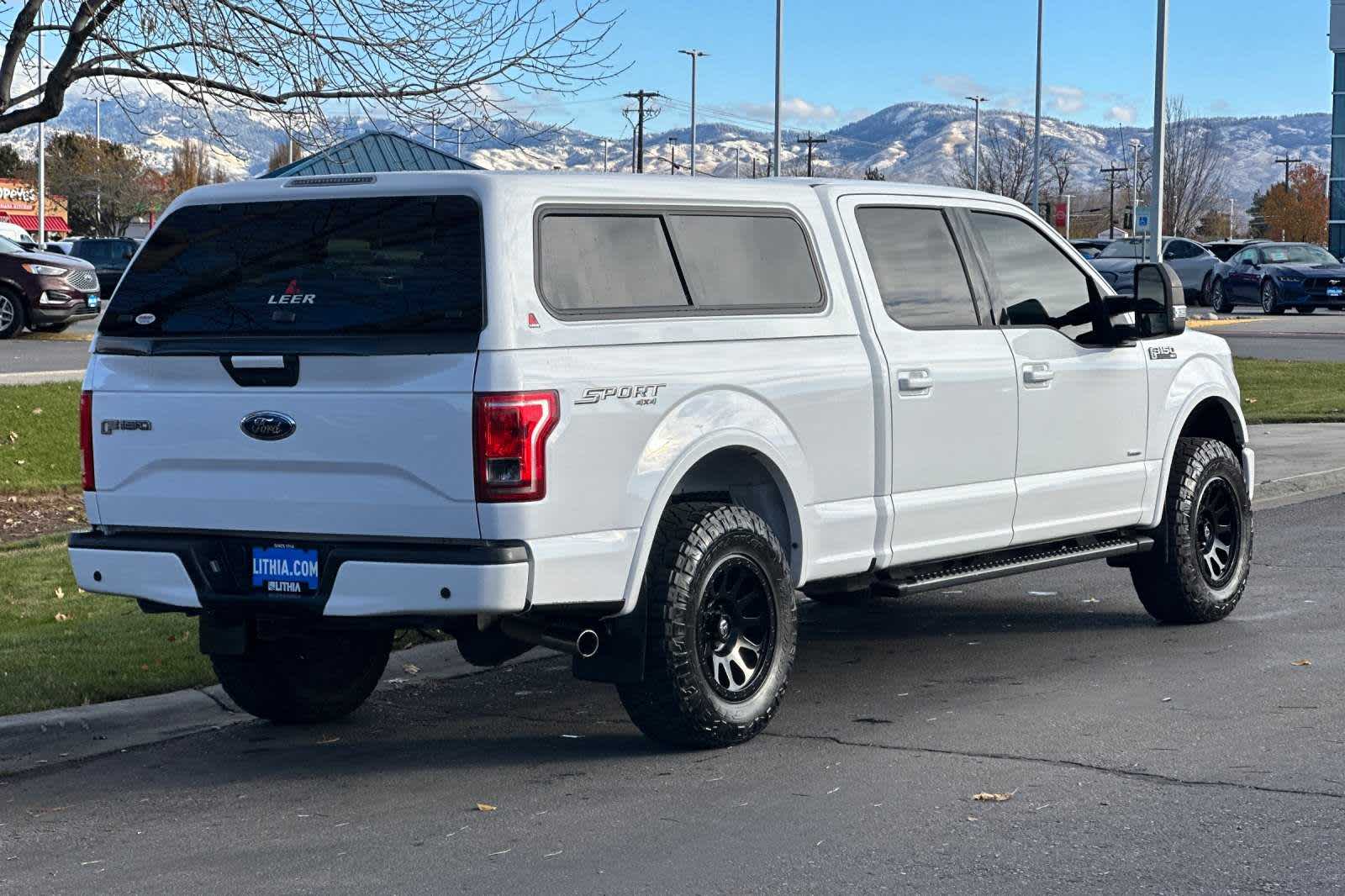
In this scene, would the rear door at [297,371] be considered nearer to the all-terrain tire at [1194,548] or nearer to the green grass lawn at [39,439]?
the all-terrain tire at [1194,548]

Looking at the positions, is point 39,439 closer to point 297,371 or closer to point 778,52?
point 297,371

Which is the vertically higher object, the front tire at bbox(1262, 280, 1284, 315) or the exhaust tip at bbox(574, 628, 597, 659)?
the front tire at bbox(1262, 280, 1284, 315)

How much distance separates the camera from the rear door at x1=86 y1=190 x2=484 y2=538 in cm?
622

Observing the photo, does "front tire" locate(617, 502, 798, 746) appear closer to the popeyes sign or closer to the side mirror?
the side mirror

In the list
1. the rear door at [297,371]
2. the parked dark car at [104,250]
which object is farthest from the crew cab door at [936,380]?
the parked dark car at [104,250]

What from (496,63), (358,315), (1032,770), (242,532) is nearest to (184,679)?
(242,532)

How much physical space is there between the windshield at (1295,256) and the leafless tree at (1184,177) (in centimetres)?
4926

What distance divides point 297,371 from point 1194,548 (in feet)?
15.7

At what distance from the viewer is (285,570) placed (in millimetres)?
6488

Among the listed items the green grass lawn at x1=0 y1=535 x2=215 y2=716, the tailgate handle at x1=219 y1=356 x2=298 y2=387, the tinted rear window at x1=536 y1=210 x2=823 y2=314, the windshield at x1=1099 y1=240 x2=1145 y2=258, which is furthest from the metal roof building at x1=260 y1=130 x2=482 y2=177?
the windshield at x1=1099 y1=240 x2=1145 y2=258

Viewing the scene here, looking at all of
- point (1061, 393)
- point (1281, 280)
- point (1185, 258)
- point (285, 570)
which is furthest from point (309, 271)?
point (1185, 258)

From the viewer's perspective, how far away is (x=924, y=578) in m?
7.88

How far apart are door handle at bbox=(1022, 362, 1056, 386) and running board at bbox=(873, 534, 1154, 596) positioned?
29.9 inches

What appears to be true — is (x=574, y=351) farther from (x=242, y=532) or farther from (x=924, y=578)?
(x=924, y=578)
